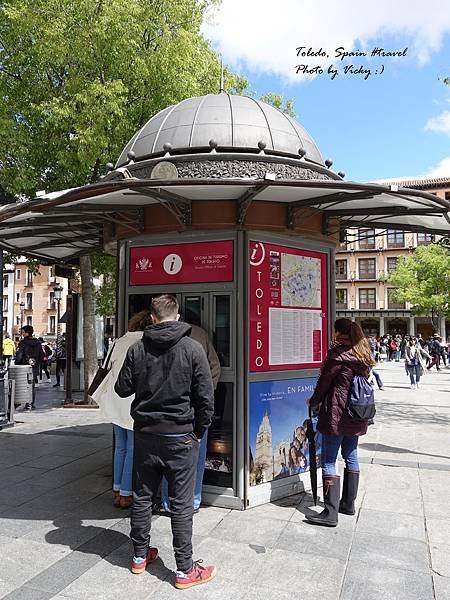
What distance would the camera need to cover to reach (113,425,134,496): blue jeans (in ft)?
15.5

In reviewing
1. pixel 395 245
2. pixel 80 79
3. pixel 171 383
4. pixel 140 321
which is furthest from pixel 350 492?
pixel 395 245

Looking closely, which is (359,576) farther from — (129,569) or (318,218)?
(318,218)

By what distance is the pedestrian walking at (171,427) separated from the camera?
3.32 m

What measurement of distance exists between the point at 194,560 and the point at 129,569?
472mm

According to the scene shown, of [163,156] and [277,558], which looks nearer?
[277,558]

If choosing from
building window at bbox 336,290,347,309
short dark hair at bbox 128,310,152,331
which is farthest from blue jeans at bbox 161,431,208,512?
building window at bbox 336,290,347,309

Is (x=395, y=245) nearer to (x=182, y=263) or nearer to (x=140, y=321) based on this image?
(x=182, y=263)

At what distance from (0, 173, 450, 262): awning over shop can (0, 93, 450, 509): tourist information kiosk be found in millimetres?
24

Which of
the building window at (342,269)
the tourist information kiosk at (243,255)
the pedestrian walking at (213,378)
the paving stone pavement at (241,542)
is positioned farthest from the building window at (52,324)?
the pedestrian walking at (213,378)

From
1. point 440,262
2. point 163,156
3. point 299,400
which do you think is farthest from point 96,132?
point 440,262

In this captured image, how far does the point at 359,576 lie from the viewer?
3398 millimetres

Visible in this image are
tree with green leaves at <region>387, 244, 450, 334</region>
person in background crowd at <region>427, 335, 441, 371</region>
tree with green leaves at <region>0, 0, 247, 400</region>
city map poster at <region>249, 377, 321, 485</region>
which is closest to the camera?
city map poster at <region>249, 377, 321, 485</region>

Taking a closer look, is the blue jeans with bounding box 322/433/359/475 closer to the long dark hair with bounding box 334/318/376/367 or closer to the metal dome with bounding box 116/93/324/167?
the long dark hair with bounding box 334/318/376/367

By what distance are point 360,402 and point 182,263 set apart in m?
2.18
